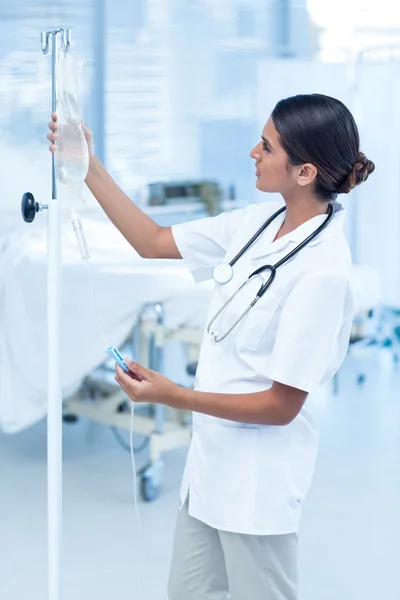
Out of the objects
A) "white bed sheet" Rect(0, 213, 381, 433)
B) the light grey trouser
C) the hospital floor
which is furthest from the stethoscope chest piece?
"white bed sheet" Rect(0, 213, 381, 433)

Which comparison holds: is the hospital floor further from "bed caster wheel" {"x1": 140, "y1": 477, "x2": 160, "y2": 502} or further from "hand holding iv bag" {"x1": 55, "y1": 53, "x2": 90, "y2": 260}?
"hand holding iv bag" {"x1": 55, "y1": 53, "x2": 90, "y2": 260}

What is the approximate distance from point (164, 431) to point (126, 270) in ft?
1.78

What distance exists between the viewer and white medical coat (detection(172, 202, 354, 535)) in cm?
134

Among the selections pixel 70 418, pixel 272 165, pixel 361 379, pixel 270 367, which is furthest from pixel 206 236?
pixel 361 379

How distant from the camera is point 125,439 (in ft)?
11.1

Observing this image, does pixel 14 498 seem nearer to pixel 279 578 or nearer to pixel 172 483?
pixel 172 483

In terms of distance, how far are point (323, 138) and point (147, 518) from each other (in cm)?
162

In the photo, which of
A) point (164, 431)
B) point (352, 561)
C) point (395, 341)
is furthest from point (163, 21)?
point (352, 561)

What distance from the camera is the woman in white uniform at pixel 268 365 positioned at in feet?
4.42

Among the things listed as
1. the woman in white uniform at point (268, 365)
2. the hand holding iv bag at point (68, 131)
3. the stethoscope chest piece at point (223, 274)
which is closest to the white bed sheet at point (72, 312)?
the woman in white uniform at point (268, 365)

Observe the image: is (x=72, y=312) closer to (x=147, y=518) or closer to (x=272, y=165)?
(x=147, y=518)

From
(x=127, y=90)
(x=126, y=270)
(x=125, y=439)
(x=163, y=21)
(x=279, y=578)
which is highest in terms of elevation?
(x=163, y=21)

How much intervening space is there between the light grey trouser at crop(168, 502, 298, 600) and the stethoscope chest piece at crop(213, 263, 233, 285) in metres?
0.40

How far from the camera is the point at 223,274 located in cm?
143
